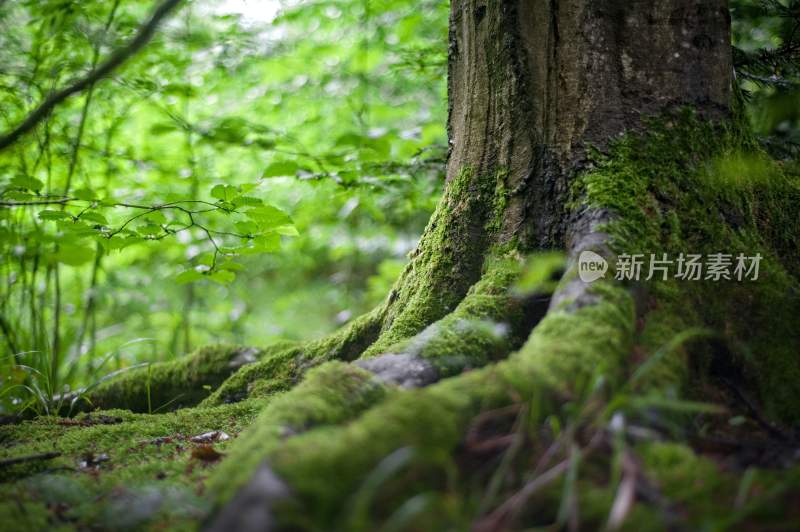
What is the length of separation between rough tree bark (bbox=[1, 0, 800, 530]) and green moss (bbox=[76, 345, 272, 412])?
0.40 meters

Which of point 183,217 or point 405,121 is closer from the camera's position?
point 183,217

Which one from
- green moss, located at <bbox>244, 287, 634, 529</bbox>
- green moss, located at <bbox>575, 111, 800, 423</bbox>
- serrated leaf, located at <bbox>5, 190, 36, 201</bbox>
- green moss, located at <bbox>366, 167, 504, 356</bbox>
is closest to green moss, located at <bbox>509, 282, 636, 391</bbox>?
green moss, located at <bbox>244, 287, 634, 529</bbox>

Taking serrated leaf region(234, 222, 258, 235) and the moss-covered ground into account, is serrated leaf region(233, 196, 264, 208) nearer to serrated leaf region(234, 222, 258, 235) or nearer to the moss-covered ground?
serrated leaf region(234, 222, 258, 235)

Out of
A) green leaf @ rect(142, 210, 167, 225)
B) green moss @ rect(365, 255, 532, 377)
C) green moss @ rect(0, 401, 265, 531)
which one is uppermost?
green leaf @ rect(142, 210, 167, 225)

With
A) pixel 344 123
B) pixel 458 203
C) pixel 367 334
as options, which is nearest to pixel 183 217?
pixel 344 123

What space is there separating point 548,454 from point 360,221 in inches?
248

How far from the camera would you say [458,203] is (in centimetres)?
240

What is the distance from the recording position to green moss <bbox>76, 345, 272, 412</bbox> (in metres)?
3.32

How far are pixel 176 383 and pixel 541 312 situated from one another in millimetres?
2463

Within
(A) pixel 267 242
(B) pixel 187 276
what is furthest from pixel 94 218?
(A) pixel 267 242

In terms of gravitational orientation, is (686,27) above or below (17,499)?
above

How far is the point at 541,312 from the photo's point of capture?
2068 mm

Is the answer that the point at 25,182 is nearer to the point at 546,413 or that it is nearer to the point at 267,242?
the point at 267,242

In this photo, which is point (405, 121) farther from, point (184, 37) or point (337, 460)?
point (337, 460)
